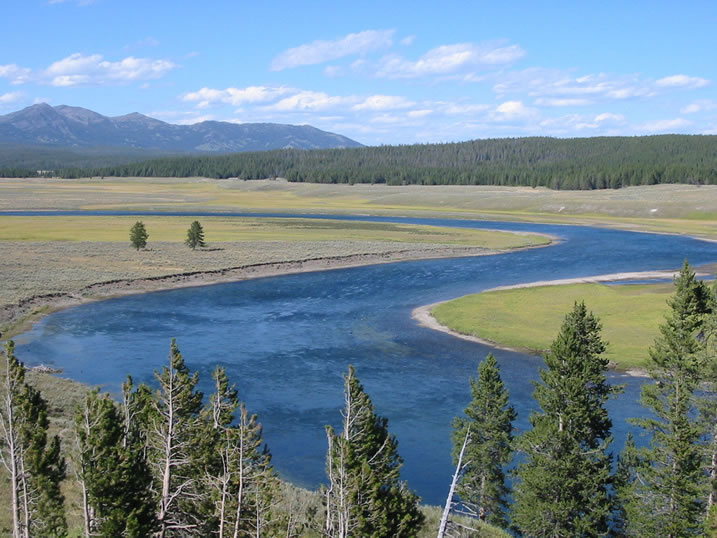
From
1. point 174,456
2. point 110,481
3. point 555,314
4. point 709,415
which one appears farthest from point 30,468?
point 555,314

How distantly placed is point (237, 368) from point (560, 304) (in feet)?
92.2

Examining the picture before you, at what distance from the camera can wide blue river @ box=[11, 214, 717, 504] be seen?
106 ft

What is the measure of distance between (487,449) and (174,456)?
10.6 m

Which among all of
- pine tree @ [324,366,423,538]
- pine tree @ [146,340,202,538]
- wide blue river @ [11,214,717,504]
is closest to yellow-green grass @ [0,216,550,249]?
wide blue river @ [11,214,717,504]

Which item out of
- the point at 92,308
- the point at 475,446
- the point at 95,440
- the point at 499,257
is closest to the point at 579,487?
the point at 475,446

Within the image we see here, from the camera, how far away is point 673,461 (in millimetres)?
21812

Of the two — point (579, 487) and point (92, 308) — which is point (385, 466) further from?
point (92, 308)

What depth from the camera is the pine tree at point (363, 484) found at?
16750 mm

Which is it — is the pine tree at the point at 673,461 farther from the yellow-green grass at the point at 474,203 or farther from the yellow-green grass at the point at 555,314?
the yellow-green grass at the point at 474,203

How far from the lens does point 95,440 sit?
16.8m

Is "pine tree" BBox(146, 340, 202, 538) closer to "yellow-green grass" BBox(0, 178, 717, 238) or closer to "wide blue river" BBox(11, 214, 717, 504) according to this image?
"wide blue river" BBox(11, 214, 717, 504)

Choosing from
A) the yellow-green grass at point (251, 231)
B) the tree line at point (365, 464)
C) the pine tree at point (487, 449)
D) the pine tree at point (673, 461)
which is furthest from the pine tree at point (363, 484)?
the yellow-green grass at point (251, 231)

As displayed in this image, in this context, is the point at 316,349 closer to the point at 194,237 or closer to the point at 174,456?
the point at 174,456

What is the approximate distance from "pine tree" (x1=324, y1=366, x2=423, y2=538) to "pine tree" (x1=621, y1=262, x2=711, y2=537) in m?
7.28
